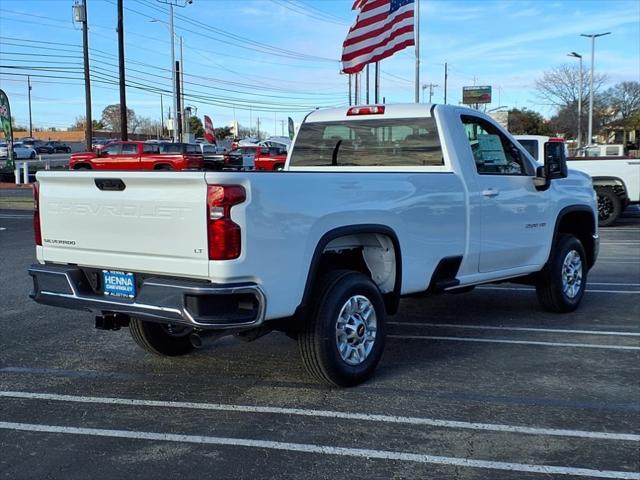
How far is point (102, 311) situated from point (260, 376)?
135cm

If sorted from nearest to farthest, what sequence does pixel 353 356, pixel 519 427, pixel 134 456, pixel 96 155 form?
pixel 134 456 → pixel 519 427 → pixel 353 356 → pixel 96 155

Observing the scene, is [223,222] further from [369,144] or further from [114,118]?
[114,118]

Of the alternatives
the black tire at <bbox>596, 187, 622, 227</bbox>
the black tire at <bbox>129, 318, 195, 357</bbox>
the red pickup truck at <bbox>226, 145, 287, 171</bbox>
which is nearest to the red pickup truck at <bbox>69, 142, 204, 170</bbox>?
the red pickup truck at <bbox>226, 145, 287, 171</bbox>

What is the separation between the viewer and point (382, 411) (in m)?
4.73

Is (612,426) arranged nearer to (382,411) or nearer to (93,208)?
(382,411)

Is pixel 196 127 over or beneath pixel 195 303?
over

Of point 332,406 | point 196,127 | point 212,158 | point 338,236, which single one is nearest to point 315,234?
point 338,236

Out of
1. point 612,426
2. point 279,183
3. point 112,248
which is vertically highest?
point 279,183

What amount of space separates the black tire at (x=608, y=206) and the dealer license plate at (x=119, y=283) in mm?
14720

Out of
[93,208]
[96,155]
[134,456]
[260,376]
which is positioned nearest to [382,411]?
[260,376]

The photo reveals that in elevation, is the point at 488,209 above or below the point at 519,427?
above

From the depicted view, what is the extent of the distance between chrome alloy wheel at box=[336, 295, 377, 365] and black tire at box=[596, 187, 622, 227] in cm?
1333

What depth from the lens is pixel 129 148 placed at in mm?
33156

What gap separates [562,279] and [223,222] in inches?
184
